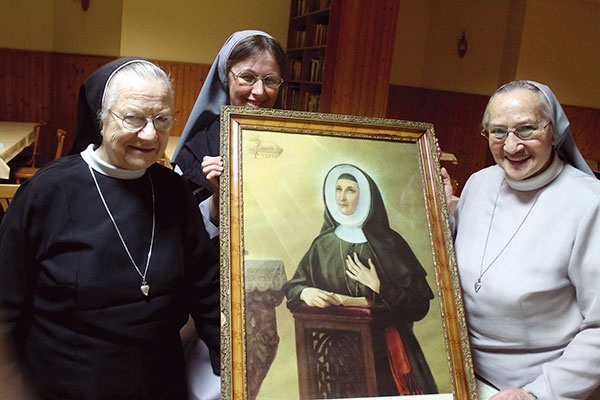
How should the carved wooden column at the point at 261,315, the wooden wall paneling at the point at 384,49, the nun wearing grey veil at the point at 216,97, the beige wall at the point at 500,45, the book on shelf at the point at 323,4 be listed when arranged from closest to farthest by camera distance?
the carved wooden column at the point at 261,315 < the nun wearing grey veil at the point at 216,97 < the wooden wall paneling at the point at 384,49 < the book on shelf at the point at 323,4 < the beige wall at the point at 500,45

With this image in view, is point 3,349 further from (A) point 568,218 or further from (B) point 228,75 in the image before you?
(A) point 568,218

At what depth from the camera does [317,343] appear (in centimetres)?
147

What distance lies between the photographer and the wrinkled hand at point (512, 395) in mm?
1589

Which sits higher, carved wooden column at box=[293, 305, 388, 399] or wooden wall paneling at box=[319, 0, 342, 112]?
wooden wall paneling at box=[319, 0, 342, 112]

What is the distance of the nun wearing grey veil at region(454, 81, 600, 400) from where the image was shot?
161cm

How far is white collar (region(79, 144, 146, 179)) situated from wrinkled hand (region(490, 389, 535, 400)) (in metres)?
1.20

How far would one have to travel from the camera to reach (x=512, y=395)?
1595mm

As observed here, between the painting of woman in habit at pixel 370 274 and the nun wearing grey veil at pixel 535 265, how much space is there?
25 cm

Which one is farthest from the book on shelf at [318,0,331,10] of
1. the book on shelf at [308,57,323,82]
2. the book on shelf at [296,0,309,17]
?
the book on shelf at [308,57,323,82]

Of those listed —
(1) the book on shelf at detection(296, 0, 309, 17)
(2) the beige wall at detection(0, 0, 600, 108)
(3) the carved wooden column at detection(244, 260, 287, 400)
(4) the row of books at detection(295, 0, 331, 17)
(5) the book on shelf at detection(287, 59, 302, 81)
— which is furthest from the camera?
(5) the book on shelf at detection(287, 59, 302, 81)

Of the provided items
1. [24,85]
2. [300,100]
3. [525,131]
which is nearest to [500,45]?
[300,100]

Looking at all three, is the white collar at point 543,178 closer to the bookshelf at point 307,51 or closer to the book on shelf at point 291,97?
the bookshelf at point 307,51

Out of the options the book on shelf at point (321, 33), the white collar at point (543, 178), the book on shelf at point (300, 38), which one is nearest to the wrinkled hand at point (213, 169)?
the white collar at point (543, 178)

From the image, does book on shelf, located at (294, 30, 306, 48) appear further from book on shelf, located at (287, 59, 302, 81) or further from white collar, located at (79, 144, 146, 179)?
white collar, located at (79, 144, 146, 179)
